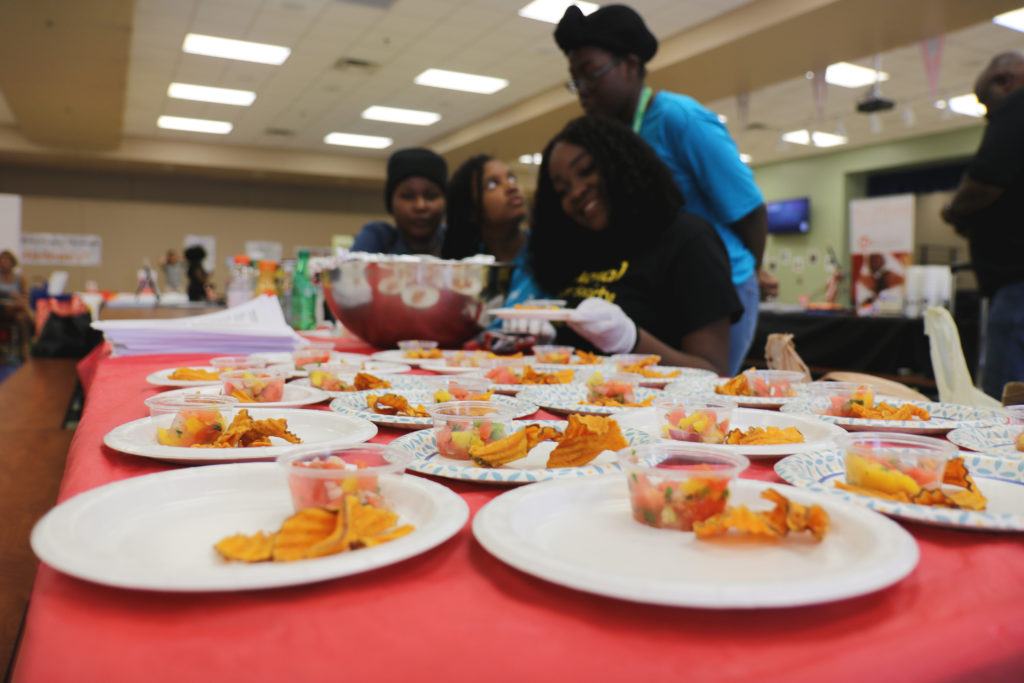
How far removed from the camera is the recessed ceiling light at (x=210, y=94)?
894 cm

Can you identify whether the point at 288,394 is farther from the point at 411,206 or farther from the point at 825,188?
the point at 825,188

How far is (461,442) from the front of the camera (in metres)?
0.75

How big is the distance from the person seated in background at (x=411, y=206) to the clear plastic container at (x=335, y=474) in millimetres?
2567

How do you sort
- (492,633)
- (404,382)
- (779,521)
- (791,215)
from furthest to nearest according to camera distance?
(791,215)
(404,382)
(779,521)
(492,633)

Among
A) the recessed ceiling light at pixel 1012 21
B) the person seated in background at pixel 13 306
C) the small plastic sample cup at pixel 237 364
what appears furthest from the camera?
the person seated in background at pixel 13 306

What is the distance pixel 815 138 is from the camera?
37.9 feet

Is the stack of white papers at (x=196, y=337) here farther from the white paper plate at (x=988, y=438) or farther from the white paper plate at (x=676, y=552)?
the white paper plate at (x=988, y=438)

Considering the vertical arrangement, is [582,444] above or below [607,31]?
below

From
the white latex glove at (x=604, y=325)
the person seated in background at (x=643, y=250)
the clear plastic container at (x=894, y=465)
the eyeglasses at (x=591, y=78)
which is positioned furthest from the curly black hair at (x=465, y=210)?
the clear plastic container at (x=894, y=465)

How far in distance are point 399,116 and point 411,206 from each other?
25.3ft

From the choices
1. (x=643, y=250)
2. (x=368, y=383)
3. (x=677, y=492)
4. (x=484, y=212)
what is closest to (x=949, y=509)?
(x=677, y=492)

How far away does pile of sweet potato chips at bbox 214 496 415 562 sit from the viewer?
1.47 ft

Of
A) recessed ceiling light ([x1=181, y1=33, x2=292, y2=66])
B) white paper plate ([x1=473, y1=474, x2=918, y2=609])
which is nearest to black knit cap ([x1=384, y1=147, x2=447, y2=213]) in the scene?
white paper plate ([x1=473, y1=474, x2=918, y2=609])

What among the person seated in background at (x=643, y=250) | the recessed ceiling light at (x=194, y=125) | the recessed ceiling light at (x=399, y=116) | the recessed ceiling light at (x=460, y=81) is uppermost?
the recessed ceiling light at (x=194, y=125)
